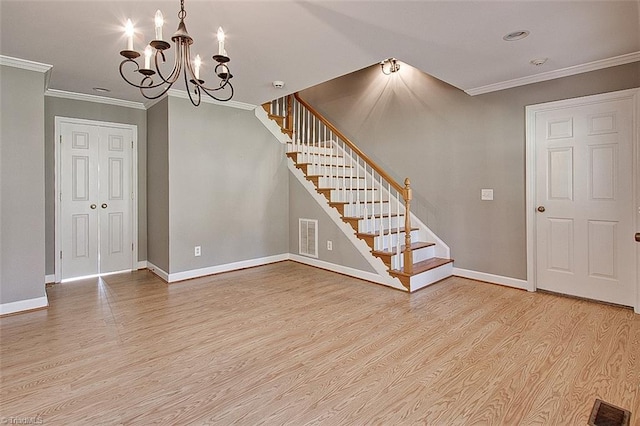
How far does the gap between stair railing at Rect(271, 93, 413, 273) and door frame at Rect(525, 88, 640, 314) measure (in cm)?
144

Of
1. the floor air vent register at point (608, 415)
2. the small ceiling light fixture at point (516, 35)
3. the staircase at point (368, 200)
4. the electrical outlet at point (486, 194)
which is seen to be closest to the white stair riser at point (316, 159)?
the staircase at point (368, 200)

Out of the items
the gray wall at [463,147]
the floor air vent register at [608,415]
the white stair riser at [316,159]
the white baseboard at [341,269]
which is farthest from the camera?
the white stair riser at [316,159]

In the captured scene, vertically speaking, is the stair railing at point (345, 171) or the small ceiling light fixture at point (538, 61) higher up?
the small ceiling light fixture at point (538, 61)

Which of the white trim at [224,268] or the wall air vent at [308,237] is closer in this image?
the white trim at [224,268]

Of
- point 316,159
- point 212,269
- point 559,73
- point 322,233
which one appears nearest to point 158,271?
point 212,269

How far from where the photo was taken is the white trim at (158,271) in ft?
15.0

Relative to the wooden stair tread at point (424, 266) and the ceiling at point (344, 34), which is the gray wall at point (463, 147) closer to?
the wooden stair tread at point (424, 266)

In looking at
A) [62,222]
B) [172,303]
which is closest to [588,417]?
[172,303]

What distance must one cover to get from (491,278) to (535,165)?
4.73 ft

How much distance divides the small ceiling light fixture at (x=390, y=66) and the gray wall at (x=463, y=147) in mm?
86

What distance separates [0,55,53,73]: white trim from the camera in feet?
10.7

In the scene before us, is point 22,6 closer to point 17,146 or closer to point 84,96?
→ point 17,146

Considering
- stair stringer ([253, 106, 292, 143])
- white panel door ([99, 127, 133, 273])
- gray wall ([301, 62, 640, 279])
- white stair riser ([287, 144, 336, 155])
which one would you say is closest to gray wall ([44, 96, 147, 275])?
white panel door ([99, 127, 133, 273])

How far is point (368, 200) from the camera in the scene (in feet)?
17.7
